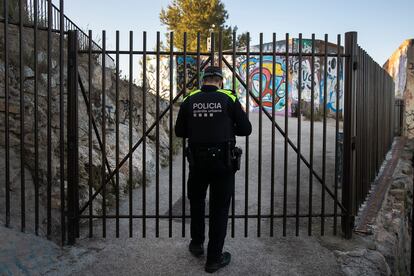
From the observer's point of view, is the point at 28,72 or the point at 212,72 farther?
the point at 28,72

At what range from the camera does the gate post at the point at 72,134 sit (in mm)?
4156

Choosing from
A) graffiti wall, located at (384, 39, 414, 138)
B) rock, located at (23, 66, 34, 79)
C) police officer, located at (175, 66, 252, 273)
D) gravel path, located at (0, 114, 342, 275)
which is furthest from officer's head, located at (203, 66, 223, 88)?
graffiti wall, located at (384, 39, 414, 138)

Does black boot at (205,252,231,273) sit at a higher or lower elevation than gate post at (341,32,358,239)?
lower

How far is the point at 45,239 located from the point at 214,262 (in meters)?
1.70

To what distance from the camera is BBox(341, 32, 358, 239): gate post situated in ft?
14.5

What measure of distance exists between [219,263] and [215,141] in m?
1.09

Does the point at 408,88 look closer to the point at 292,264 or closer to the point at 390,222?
the point at 390,222

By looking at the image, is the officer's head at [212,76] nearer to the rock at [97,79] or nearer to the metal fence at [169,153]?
the metal fence at [169,153]

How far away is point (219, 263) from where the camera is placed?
3.74m

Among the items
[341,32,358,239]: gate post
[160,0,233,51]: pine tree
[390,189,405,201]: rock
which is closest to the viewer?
[341,32,358,239]: gate post

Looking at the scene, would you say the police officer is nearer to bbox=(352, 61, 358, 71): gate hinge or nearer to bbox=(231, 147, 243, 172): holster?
bbox=(231, 147, 243, 172): holster

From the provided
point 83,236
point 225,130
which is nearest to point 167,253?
point 83,236

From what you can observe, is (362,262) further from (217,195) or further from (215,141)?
(215,141)

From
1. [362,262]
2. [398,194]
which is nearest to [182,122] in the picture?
[362,262]
